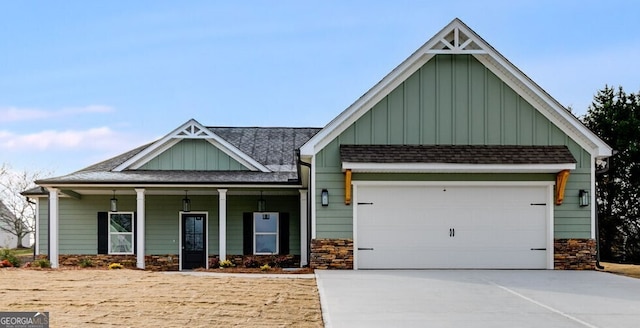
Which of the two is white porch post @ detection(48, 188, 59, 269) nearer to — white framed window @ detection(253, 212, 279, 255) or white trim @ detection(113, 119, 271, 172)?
white trim @ detection(113, 119, 271, 172)

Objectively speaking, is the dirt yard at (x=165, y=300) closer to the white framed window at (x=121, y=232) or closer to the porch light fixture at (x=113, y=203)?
the porch light fixture at (x=113, y=203)

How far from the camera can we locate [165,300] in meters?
11.0

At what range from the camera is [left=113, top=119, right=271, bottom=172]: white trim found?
70.9ft

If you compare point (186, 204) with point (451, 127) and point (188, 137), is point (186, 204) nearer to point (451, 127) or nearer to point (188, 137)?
point (188, 137)

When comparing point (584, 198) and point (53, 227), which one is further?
point (53, 227)

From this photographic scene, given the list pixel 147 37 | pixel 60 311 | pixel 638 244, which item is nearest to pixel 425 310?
→ pixel 60 311

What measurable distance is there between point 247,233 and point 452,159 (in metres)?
8.10

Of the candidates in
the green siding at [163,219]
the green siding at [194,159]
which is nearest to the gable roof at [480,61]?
the green siding at [194,159]

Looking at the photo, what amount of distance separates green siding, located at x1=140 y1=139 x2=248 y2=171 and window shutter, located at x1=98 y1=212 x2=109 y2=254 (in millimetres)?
2050

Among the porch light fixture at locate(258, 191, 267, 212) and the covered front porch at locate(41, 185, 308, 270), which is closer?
the porch light fixture at locate(258, 191, 267, 212)

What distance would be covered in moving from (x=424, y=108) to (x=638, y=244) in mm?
15700

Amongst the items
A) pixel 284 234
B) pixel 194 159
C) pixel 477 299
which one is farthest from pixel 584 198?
pixel 194 159

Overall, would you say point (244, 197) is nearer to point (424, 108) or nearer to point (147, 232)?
point (147, 232)

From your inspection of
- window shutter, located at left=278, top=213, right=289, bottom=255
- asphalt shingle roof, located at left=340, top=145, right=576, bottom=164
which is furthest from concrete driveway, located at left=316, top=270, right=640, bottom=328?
window shutter, located at left=278, top=213, right=289, bottom=255
